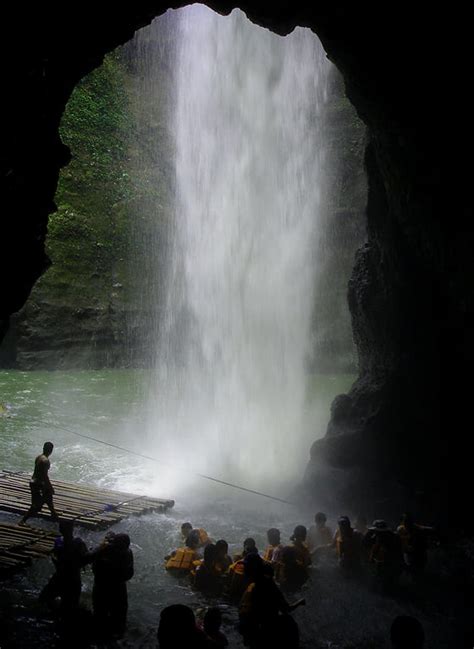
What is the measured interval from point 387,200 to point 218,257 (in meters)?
9.85

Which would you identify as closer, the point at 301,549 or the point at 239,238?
the point at 301,549

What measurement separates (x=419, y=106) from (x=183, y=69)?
60.5 feet

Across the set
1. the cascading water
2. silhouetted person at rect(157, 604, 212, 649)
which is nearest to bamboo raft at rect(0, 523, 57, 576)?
silhouetted person at rect(157, 604, 212, 649)

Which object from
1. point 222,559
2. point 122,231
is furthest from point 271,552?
point 122,231

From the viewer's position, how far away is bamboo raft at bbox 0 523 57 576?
7.08 m

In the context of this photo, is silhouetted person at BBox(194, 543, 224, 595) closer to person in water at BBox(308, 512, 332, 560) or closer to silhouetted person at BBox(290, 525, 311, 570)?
silhouetted person at BBox(290, 525, 311, 570)

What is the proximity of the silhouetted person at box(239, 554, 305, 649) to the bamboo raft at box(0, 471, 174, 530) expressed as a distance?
4.47 m

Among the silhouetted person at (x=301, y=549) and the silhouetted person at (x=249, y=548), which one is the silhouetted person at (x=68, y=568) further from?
the silhouetted person at (x=301, y=549)

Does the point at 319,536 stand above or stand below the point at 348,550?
above

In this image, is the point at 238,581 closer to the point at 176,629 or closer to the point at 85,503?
the point at 176,629

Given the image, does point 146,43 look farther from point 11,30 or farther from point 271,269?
point 11,30

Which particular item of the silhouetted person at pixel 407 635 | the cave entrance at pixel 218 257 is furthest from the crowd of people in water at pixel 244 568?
the cave entrance at pixel 218 257

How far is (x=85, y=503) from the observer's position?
9781 mm

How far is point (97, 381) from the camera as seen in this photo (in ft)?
71.1
